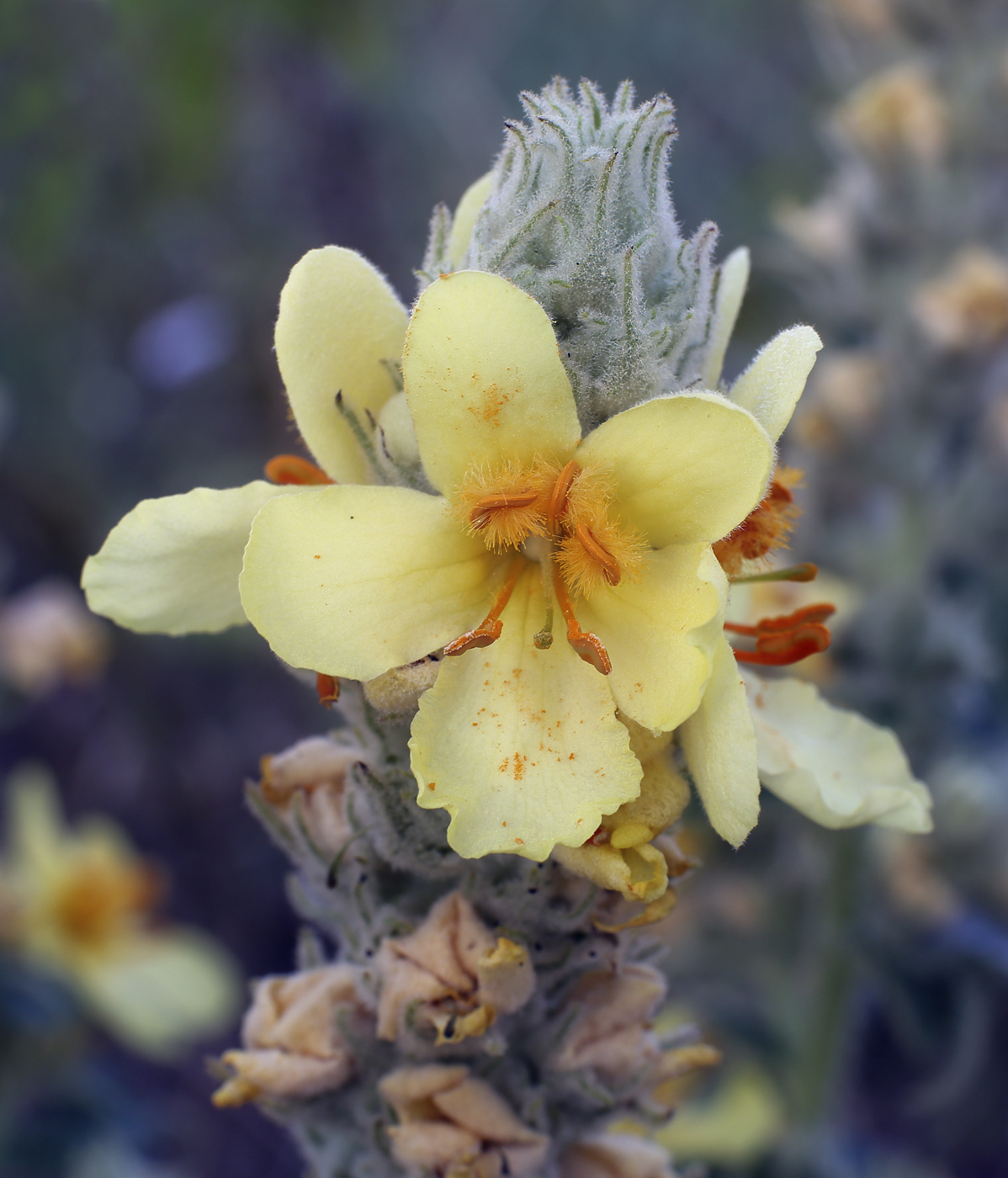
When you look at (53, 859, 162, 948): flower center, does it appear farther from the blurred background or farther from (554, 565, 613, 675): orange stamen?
(554, 565, 613, 675): orange stamen

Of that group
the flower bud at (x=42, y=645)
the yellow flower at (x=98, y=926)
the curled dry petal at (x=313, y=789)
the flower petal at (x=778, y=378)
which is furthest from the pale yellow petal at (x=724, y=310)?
the yellow flower at (x=98, y=926)

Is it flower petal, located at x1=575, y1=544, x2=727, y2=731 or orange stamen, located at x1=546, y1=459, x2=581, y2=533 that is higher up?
orange stamen, located at x1=546, y1=459, x2=581, y2=533

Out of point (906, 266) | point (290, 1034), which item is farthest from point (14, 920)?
point (906, 266)

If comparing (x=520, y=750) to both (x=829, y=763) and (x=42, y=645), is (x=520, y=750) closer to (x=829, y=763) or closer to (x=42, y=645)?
(x=829, y=763)

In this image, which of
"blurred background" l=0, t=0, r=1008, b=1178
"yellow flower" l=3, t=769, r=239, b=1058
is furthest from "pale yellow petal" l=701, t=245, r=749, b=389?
"yellow flower" l=3, t=769, r=239, b=1058

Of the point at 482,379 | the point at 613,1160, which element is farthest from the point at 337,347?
the point at 613,1160

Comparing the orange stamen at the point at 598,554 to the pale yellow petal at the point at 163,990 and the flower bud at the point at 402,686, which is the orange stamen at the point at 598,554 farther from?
the pale yellow petal at the point at 163,990

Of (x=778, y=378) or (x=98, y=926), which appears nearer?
(x=778, y=378)
